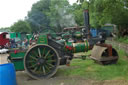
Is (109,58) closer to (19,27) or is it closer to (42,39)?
(42,39)

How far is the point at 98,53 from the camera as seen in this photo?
6.16m

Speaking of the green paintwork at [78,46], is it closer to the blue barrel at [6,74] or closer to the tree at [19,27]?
the blue barrel at [6,74]

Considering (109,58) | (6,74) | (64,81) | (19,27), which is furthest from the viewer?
(19,27)

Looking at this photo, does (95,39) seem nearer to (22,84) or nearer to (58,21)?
(22,84)

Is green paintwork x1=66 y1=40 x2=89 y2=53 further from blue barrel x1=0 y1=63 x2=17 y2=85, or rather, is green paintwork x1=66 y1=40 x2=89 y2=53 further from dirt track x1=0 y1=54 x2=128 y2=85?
blue barrel x1=0 y1=63 x2=17 y2=85

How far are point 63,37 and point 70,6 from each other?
91.0 ft

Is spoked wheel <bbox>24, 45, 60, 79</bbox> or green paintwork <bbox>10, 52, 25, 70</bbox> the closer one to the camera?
spoked wheel <bbox>24, 45, 60, 79</bbox>

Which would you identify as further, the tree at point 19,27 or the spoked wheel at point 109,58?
the tree at point 19,27

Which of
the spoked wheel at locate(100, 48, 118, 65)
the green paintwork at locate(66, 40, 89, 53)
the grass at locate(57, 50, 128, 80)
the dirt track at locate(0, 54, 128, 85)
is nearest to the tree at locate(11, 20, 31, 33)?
the green paintwork at locate(66, 40, 89, 53)

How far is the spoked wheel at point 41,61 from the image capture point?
5184 millimetres

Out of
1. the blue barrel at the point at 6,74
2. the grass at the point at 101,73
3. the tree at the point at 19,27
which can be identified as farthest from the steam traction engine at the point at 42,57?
the tree at the point at 19,27

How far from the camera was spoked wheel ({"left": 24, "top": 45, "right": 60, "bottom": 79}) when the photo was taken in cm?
518

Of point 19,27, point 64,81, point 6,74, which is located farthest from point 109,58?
point 19,27

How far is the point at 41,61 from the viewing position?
17.2 feet
